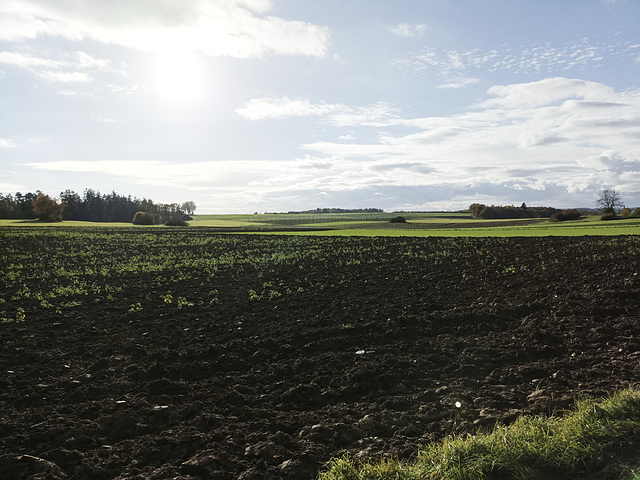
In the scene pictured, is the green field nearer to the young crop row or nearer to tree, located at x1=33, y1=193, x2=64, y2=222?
tree, located at x1=33, y1=193, x2=64, y2=222

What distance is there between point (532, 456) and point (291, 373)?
186 inches

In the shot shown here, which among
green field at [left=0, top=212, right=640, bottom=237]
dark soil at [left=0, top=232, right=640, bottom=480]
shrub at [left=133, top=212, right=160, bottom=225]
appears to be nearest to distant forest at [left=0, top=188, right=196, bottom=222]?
shrub at [left=133, top=212, right=160, bottom=225]

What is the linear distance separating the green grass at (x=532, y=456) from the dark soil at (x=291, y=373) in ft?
2.00

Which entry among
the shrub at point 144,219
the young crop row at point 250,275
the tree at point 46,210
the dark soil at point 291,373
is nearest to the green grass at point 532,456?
the dark soil at point 291,373

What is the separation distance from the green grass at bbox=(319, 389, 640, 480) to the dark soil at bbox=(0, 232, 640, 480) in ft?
2.00

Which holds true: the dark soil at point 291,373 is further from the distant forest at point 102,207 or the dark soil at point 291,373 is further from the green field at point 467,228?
the distant forest at point 102,207

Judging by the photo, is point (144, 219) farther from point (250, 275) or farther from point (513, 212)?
point (250, 275)

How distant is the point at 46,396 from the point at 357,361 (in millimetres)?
5723

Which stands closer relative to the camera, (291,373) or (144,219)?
(291,373)

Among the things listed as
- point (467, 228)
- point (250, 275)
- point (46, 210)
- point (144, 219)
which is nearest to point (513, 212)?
point (467, 228)

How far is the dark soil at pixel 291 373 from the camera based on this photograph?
5.69 m

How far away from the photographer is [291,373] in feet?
27.6

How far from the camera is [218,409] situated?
683cm

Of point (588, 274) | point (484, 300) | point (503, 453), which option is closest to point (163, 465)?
point (503, 453)
